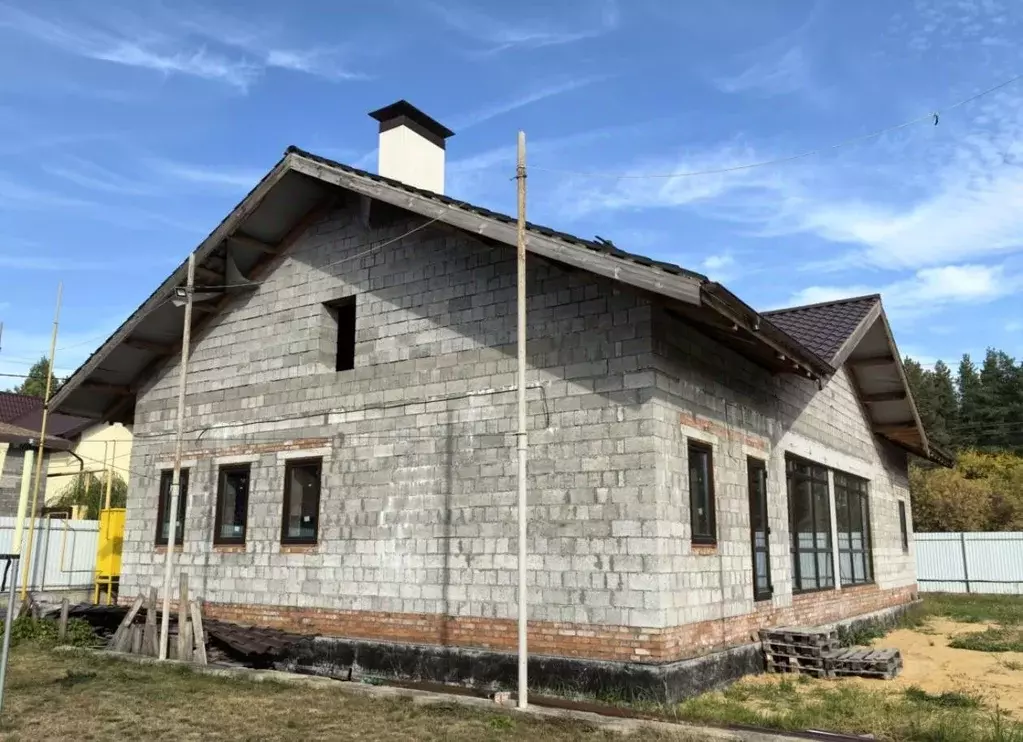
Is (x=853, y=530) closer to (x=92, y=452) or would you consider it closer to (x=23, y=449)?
(x=23, y=449)

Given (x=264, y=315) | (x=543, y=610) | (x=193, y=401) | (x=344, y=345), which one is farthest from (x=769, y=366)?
(x=193, y=401)

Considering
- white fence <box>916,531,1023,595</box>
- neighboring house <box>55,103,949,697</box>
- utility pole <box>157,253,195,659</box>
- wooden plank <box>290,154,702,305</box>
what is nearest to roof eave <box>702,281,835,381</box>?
neighboring house <box>55,103,949,697</box>

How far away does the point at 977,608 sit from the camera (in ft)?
72.2

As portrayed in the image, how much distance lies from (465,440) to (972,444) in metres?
67.8

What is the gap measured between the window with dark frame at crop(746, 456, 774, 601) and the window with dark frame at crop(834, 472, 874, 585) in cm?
412

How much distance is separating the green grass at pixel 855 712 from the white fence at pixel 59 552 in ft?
51.6

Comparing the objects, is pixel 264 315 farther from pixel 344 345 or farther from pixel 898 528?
pixel 898 528

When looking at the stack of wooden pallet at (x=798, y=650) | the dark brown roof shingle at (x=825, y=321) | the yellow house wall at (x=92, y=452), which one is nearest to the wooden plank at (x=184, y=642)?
the stack of wooden pallet at (x=798, y=650)

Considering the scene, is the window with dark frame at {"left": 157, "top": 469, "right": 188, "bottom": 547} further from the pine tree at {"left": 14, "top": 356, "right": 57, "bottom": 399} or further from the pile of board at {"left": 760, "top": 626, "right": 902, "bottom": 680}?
the pine tree at {"left": 14, "top": 356, "right": 57, "bottom": 399}

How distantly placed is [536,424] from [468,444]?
1041 mm

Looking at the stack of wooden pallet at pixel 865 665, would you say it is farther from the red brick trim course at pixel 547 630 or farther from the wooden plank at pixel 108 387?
the wooden plank at pixel 108 387

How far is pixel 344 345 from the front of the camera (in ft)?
44.7

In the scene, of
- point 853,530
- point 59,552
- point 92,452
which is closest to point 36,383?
point 92,452

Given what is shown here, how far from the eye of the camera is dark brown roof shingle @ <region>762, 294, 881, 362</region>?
1386cm
